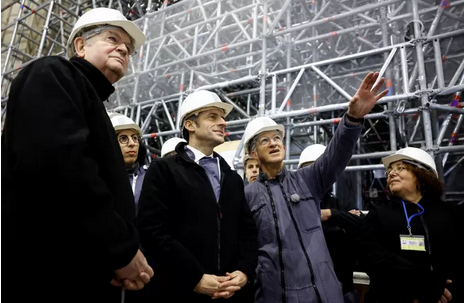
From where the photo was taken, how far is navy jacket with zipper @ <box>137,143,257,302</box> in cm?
164

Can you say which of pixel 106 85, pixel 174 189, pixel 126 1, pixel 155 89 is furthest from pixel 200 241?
pixel 126 1

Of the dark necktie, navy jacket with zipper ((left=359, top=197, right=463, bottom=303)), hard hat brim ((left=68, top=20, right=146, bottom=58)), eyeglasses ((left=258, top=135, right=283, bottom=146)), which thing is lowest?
navy jacket with zipper ((left=359, top=197, right=463, bottom=303))

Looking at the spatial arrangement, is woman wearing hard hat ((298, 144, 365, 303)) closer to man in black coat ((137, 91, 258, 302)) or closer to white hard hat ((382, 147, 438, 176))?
white hard hat ((382, 147, 438, 176))

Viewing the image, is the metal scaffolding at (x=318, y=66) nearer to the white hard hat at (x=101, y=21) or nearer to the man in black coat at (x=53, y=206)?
the white hard hat at (x=101, y=21)

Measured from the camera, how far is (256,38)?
203 inches

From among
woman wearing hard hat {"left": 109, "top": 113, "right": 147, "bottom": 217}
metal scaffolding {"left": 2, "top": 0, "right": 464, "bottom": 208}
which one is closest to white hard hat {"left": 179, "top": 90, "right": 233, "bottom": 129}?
woman wearing hard hat {"left": 109, "top": 113, "right": 147, "bottom": 217}

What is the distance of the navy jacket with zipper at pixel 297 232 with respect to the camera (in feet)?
6.35

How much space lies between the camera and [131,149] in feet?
9.67

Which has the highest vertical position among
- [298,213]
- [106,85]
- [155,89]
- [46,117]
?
[155,89]

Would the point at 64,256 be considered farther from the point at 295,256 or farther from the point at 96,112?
the point at 295,256

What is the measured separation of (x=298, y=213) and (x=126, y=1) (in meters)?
8.94

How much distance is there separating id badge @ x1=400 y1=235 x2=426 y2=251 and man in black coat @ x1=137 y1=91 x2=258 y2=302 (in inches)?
38.4

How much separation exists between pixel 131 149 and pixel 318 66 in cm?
288

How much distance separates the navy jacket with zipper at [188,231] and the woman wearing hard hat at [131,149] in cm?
106
